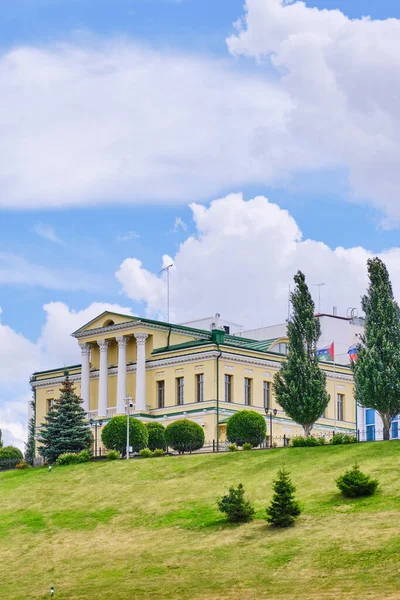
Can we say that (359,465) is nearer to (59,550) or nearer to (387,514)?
(387,514)

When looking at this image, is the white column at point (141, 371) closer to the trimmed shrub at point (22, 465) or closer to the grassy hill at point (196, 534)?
the trimmed shrub at point (22, 465)

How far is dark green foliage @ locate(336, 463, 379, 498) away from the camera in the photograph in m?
53.4

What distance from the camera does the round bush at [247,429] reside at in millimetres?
77625

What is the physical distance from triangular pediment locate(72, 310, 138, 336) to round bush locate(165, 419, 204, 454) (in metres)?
14.7

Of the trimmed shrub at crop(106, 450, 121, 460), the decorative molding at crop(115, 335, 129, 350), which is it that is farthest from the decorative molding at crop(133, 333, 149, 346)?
the trimmed shrub at crop(106, 450, 121, 460)

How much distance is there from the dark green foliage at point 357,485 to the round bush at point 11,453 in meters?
38.6

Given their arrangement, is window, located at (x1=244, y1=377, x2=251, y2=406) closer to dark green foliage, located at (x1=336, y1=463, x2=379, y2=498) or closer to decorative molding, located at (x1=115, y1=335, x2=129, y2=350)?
decorative molding, located at (x1=115, y1=335, x2=129, y2=350)

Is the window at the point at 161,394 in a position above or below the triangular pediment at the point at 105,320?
below

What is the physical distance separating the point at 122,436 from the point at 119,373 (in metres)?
12.9

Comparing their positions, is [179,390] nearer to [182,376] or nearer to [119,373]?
[182,376]

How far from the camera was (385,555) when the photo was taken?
44.3 metres

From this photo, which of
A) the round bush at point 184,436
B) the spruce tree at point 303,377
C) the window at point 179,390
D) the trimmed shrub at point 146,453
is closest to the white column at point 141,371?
the window at point 179,390

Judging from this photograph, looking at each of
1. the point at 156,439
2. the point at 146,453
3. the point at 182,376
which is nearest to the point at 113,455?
the point at 146,453

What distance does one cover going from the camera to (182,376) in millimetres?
88750
